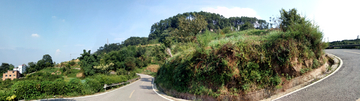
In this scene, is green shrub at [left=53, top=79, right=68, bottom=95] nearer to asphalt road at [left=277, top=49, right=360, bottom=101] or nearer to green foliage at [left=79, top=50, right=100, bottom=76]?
asphalt road at [left=277, top=49, right=360, bottom=101]

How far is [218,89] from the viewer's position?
7.00 meters

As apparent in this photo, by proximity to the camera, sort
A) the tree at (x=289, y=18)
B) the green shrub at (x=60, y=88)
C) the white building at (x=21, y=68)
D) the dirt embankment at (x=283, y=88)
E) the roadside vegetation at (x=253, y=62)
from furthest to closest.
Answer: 1. the white building at (x=21, y=68)
2. the green shrub at (x=60, y=88)
3. the tree at (x=289, y=18)
4. the roadside vegetation at (x=253, y=62)
5. the dirt embankment at (x=283, y=88)

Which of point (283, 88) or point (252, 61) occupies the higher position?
point (252, 61)

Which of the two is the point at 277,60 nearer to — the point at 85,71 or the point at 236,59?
the point at 236,59

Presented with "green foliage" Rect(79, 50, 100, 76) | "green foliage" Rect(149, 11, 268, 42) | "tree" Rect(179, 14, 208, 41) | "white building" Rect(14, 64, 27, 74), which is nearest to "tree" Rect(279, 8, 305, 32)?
"tree" Rect(179, 14, 208, 41)

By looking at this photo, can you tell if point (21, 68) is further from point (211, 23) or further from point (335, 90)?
point (211, 23)

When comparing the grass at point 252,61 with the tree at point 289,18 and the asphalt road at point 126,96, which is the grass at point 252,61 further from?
the asphalt road at point 126,96

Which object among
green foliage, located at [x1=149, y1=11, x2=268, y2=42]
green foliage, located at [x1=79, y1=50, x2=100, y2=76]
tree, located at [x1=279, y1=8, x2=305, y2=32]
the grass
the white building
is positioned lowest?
the white building

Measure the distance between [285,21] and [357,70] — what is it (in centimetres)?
405

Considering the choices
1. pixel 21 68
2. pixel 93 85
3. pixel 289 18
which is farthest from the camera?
pixel 21 68

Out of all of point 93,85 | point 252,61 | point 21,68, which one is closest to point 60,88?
point 93,85

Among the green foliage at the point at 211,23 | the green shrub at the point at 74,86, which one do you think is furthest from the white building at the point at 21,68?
the green foliage at the point at 211,23

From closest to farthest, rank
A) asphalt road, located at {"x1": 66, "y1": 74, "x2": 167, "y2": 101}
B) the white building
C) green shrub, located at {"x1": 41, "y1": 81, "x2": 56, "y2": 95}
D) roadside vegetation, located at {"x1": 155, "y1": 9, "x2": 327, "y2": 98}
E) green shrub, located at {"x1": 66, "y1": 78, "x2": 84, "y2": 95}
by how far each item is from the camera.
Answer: roadside vegetation, located at {"x1": 155, "y1": 9, "x2": 327, "y2": 98} < asphalt road, located at {"x1": 66, "y1": 74, "x2": 167, "y2": 101} < green shrub, located at {"x1": 41, "y1": 81, "x2": 56, "y2": 95} < green shrub, located at {"x1": 66, "y1": 78, "x2": 84, "y2": 95} < the white building

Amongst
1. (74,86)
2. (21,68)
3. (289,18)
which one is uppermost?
(289,18)
